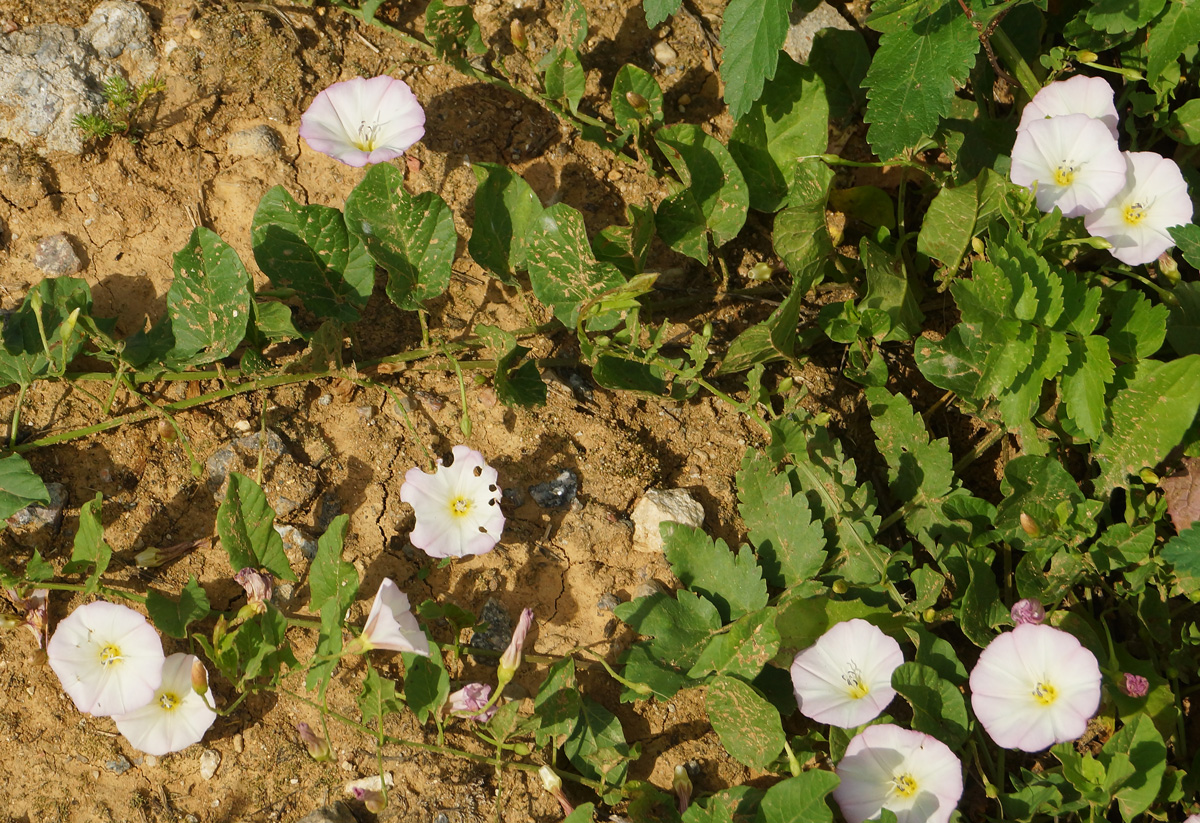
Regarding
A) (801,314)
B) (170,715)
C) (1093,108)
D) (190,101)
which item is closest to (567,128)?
(801,314)

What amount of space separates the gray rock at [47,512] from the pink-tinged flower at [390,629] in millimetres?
807

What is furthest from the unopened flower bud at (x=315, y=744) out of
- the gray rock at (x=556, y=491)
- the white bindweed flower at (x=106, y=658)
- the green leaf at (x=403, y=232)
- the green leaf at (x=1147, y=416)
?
the green leaf at (x=1147, y=416)

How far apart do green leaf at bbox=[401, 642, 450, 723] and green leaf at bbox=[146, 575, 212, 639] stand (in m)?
0.49

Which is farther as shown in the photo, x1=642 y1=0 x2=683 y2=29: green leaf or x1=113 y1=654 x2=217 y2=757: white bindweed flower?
x1=642 y1=0 x2=683 y2=29: green leaf

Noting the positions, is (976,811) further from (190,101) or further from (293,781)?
(190,101)

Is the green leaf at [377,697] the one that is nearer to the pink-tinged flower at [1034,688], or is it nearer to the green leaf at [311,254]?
the green leaf at [311,254]

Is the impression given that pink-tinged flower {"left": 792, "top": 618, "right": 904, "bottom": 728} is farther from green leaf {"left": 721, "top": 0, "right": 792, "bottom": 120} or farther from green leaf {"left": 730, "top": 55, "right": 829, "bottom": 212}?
green leaf {"left": 721, "top": 0, "right": 792, "bottom": 120}

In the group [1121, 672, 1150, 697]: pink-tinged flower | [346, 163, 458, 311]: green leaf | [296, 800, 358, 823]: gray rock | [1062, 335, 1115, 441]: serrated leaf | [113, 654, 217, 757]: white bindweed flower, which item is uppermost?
[1062, 335, 1115, 441]: serrated leaf

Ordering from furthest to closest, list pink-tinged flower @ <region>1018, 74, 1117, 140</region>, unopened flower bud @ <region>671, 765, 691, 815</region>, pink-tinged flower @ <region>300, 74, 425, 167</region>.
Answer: pink-tinged flower @ <region>1018, 74, 1117, 140</region>
pink-tinged flower @ <region>300, 74, 425, 167</region>
unopened flower bud @ <region>671, 765, 691, 815</region>

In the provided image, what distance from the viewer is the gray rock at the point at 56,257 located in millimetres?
2443

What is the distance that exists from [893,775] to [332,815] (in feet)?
4.22

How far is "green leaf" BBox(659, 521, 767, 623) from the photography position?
91.4 inches

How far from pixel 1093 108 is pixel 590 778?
2.19 meters

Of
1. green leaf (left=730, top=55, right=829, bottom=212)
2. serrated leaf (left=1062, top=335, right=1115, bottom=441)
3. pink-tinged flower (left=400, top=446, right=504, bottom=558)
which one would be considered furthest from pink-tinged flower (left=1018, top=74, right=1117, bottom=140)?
pink-tinged flower (left=400, top=446, right=504, bottom=558)
